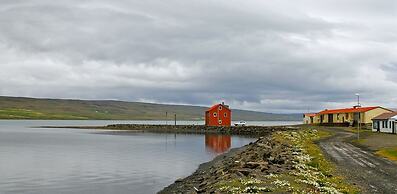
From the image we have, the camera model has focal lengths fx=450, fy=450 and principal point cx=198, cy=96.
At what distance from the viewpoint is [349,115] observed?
11962 cm

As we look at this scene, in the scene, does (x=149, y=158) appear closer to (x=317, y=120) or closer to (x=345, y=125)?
(x=345, y=125)

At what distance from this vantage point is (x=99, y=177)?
4225cm

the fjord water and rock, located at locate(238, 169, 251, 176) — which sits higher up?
rock, located at locate(238, 169, 251, 176)

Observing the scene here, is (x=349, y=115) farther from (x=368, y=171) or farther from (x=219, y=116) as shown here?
(x=368, y=171)

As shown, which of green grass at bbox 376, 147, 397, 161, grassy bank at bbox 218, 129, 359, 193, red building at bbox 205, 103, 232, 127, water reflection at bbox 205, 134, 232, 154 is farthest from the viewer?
red building at bbox 205, 103, 232, 127

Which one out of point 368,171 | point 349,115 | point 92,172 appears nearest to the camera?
point 368,171

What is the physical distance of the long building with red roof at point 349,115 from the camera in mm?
112250

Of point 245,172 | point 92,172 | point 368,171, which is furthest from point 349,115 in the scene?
point 245,172

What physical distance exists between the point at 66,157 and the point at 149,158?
11.4 meters

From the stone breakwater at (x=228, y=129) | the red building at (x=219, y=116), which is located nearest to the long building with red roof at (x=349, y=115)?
the stone breakwater at (x=228, y=129)

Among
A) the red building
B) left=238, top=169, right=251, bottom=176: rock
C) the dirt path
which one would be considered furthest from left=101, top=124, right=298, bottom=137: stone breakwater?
left=238, top=169, right=251, bottom=176: rock

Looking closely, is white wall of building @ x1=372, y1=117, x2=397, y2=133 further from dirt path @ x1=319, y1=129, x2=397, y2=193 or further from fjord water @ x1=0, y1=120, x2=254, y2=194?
dirt path @ x1=319, y1=129, x2=397, y2=193

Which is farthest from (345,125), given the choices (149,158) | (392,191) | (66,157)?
(392,191)

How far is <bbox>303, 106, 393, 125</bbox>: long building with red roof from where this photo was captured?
112 meters
